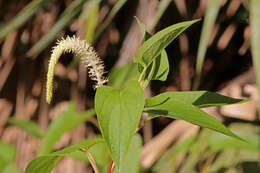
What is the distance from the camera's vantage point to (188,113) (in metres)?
0.32

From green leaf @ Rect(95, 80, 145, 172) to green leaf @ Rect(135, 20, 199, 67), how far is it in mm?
26

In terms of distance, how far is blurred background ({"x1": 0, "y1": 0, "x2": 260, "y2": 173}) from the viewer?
3.06 feet

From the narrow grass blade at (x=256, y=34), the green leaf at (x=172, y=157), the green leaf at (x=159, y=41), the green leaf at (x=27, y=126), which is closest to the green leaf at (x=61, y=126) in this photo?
the green leaf at (x=27, y=126)

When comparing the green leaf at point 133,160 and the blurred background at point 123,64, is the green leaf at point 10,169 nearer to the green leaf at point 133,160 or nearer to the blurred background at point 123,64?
the blurred background at point 123,64

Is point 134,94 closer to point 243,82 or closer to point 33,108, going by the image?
point 243,82

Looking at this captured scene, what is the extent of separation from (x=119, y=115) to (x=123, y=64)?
33.0 inches

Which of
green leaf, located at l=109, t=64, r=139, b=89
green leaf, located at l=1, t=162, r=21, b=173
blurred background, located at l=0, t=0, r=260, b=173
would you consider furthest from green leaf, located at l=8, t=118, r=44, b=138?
green leaf, located at l=109, t=64, r=139, b=89

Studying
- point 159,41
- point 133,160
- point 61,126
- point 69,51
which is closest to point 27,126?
point 61,126

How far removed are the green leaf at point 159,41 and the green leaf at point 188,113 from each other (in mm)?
47

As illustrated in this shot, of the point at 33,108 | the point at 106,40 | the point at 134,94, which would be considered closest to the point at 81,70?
the point at 106,40

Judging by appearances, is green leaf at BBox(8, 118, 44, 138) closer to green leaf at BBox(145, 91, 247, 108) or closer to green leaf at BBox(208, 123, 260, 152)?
green leaf at BBox(208, 123, 260, 152)

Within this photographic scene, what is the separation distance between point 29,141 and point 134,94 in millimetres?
1175

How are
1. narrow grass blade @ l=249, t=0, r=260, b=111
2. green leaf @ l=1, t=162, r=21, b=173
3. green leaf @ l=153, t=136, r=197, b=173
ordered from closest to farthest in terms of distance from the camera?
narrow grass blade @ l=249, t=0, r=260, b=111, green leaf @ l=1, t=162, r=21, b=173, green leaf @ l=153, t=136, r=197, b=173

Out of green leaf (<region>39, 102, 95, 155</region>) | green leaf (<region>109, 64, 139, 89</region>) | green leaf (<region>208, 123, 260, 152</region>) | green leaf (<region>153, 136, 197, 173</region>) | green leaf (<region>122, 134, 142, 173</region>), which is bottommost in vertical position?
green leaf (<region>153, 136, 197, 173</region>)
